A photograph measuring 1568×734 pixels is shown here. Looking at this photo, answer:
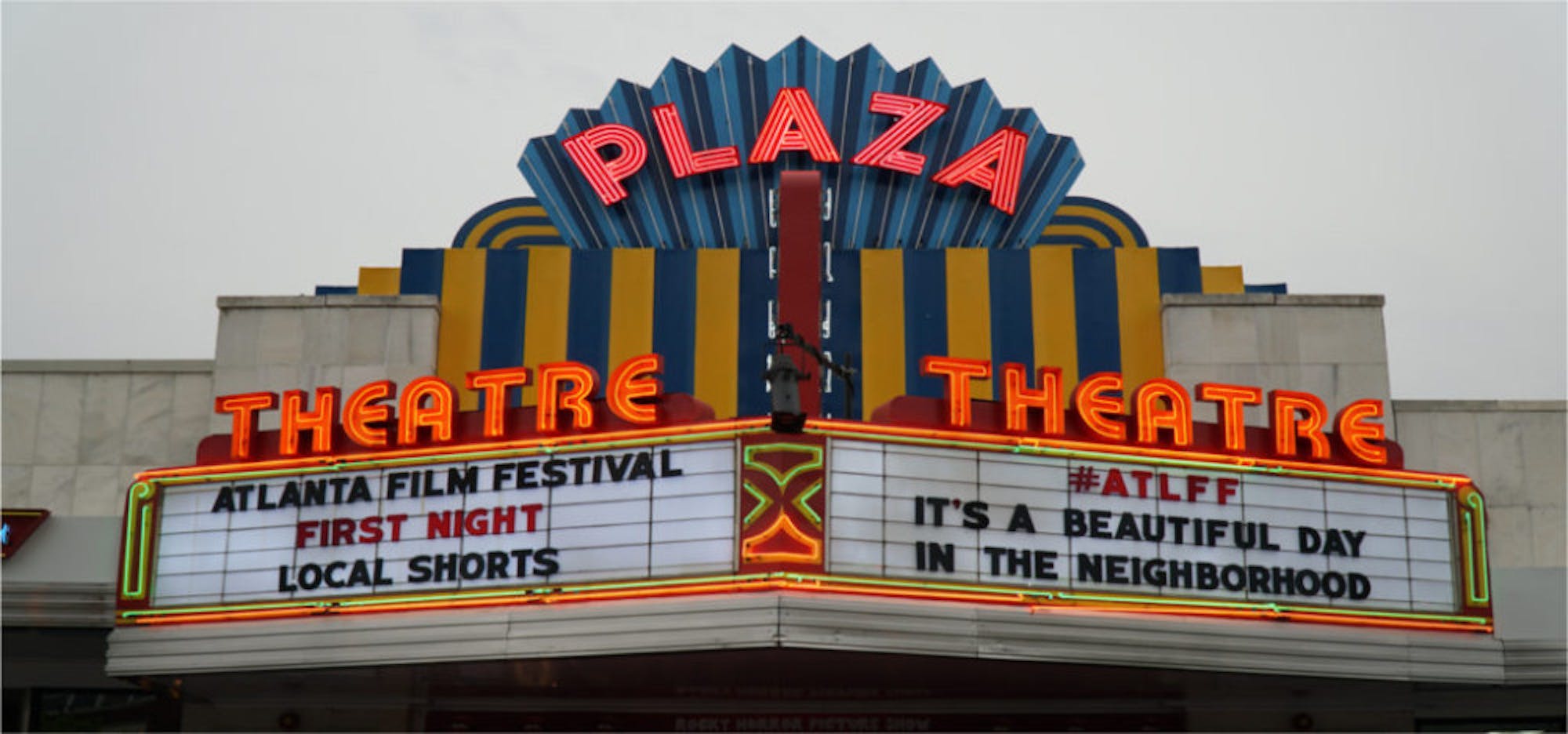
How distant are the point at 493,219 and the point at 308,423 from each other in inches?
261

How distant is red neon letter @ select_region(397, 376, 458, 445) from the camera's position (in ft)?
64.8

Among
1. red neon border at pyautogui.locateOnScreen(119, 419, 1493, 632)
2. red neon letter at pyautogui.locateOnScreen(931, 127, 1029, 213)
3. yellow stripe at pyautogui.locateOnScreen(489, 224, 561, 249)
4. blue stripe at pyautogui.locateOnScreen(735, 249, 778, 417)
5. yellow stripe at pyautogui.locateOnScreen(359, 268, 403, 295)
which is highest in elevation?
red neon letter at pyautogui.locateOnScreen(931, 127, 1029, 213)

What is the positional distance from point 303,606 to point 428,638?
4.94 feet

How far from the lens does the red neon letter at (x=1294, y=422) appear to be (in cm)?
1980

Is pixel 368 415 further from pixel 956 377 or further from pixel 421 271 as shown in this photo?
pixel 956 377

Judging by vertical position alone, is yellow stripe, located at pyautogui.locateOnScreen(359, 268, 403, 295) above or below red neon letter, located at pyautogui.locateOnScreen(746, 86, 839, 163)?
below

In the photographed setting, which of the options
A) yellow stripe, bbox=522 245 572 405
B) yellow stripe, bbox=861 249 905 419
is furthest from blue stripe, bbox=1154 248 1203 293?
yellow stripe, bbox=522 245 572 405

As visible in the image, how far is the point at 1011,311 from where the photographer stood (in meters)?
24.6

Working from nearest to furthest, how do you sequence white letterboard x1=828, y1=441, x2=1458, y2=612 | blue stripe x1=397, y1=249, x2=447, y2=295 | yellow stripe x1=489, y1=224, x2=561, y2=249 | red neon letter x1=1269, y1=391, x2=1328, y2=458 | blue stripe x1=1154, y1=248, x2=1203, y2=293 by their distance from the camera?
white letterboard x1=828, y1=441, x2=1458, y2=612
red neon letter x1=1269, y1=391, x2=1328, y2=458
blue stripe x1=1154, y1=248, x2=1203, y2=293
blue stripe x1=397, y1=249, x2=447, y2=295
yellow stripe x1=489, y1=224, x2=561, y2=249

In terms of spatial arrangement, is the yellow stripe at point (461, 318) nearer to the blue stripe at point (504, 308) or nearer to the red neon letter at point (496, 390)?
the blue stripe at point (504, 308)

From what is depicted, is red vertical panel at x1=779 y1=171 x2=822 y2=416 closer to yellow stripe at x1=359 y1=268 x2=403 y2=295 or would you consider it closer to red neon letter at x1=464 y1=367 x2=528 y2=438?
red neon letter at x1=464 y1=367 x2=528 y2=438

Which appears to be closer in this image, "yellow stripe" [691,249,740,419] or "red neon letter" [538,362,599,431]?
"red neon letter" [538,362,599,431]

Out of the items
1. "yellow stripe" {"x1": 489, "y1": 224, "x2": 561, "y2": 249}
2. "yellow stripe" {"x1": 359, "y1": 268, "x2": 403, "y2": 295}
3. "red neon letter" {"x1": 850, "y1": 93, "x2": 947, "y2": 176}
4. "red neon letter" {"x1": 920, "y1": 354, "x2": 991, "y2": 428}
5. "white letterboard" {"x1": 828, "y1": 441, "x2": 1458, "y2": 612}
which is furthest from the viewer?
"yellow stripe" {"x1": 489, "y1": 224, "x2": 561, "y2": 249}

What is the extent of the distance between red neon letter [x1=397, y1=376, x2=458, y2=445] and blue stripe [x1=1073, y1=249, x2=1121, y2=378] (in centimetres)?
837
